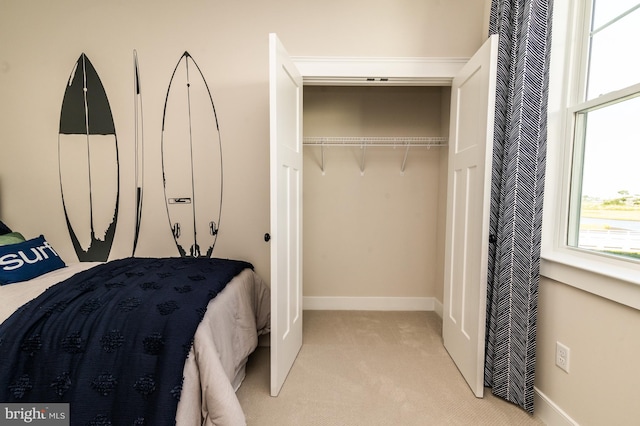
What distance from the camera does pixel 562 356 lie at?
1460 millimetres

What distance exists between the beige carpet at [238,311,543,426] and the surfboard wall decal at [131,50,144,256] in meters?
1.42

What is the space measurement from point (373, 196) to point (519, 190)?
4.97ft

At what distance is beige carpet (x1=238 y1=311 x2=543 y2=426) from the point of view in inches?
62.0

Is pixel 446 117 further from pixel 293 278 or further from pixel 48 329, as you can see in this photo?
pixel 48 329

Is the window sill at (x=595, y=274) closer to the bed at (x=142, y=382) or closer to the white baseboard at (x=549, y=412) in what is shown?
the white baseboard at (x=549, y=412)

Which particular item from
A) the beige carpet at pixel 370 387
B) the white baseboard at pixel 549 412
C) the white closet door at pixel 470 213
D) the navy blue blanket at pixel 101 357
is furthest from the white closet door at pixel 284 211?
the white baseboard at pixel 549 412

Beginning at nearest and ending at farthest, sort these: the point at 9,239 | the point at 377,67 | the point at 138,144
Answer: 1. the point at 9,239
2. the point at 377,67
3. the point at 138,144

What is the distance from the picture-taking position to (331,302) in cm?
301

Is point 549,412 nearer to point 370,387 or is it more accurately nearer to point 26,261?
point 370,387

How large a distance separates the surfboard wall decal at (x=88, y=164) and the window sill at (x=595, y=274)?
2.98 metres

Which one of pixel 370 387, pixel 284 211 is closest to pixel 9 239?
pixel 284 211

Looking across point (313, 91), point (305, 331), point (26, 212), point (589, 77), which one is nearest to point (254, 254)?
point (305, 331)

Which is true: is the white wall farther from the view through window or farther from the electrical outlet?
the electrical outlet

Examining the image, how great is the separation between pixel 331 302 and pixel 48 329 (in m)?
2.21
